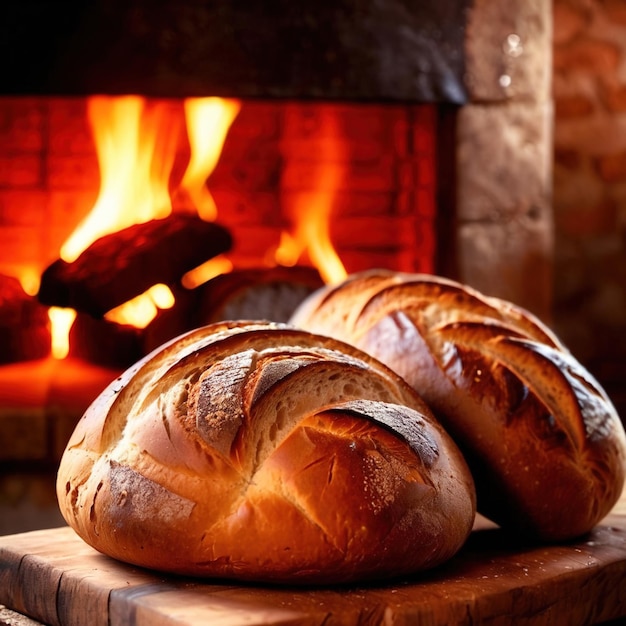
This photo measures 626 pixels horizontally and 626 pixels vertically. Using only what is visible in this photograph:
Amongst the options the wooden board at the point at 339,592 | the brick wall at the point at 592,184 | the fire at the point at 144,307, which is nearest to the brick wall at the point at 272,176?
the fire at the point at 144,307

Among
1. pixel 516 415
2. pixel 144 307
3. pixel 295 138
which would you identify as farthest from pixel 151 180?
pixel 516 415

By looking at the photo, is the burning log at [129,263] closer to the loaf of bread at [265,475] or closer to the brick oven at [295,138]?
the brick oven at [295,138]

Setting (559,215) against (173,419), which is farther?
(559,215)

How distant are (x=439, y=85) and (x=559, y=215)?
3.39 ft

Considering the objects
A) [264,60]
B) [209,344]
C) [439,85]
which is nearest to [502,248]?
[439,85]

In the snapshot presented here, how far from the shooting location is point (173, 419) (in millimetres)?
1454

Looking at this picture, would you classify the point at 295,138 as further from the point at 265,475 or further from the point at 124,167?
the point at 265,475

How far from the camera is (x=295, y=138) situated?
12.1 ft

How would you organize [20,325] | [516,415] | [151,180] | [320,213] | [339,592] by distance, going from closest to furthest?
[339,592]
[516,415]
[20,325]
[151,180]
[320,213]

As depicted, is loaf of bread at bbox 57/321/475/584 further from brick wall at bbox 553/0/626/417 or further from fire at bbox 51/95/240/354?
brick wall at bbox 553/0/626/417

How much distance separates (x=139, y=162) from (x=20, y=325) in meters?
0.64

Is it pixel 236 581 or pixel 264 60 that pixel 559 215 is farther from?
pixel 236 581

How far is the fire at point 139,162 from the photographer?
337 centimetres

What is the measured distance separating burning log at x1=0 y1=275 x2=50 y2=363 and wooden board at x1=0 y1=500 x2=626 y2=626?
5.30 ft
